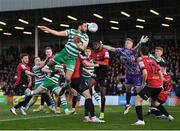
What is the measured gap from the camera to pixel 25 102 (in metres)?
18.0

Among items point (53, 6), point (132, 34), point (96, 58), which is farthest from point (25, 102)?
point (132, 34)

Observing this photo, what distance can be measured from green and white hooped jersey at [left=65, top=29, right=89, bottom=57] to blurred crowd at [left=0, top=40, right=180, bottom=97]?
17.5 meters

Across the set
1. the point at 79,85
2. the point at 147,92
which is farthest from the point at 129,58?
the point at 79,85

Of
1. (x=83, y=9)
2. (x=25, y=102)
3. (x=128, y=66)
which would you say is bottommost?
(x=25, y=102)

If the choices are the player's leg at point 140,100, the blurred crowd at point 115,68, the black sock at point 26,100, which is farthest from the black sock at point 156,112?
the blurred crowd at point 115,68

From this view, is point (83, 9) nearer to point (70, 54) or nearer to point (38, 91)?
point (38, 91)

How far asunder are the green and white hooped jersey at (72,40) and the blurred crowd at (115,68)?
17469 mm

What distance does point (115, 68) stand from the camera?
42.0m

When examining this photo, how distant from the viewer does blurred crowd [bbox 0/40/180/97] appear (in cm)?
3650

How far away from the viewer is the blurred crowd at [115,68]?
36500 millimetres

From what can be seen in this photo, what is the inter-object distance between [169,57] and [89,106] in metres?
28.1

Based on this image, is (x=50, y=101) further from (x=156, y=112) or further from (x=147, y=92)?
(x=147, y=92)

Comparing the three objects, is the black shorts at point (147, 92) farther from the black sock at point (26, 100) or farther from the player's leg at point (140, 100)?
the black sock at point (26, 100)

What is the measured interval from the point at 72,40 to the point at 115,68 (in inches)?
1088
